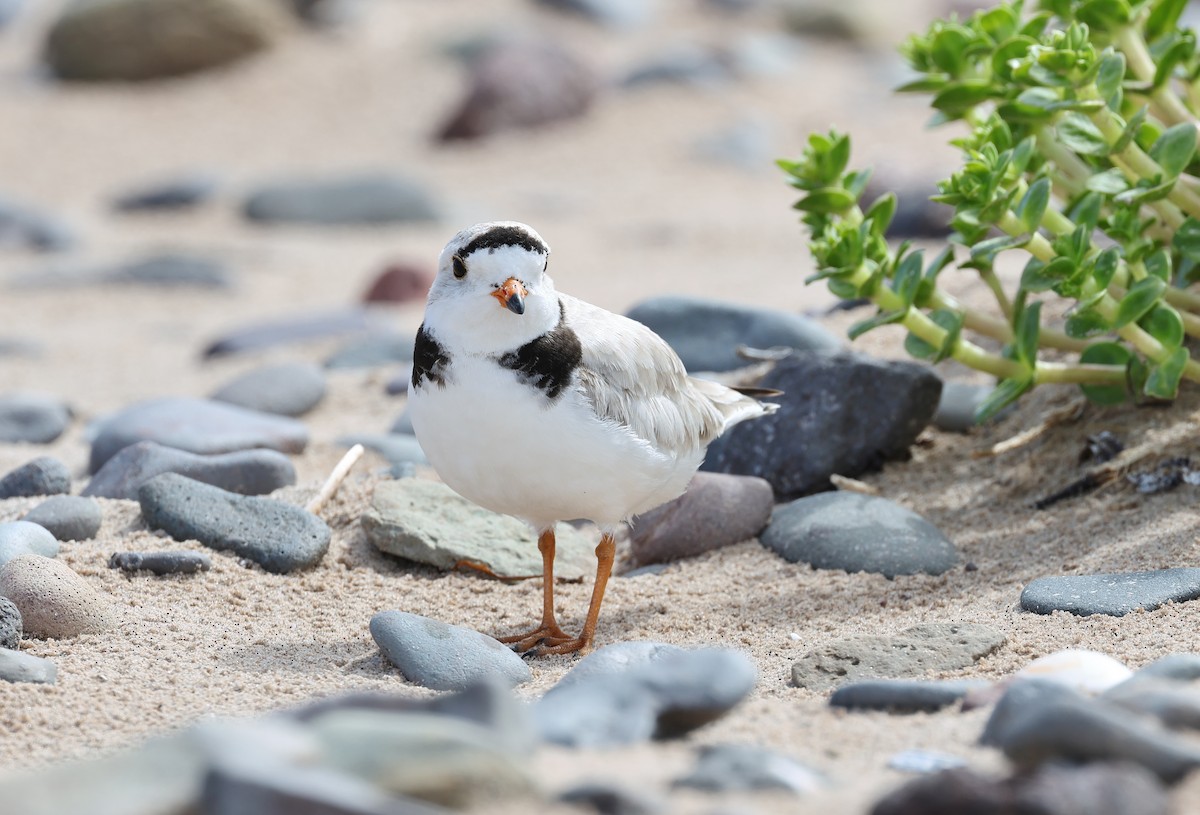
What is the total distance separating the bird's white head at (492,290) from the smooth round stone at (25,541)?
5.03 feet

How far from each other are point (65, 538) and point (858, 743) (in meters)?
2.93

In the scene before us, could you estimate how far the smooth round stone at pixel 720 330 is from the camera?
6.18m

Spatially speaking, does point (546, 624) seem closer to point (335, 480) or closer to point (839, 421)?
point (335, 480)

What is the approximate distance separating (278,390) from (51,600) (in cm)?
268

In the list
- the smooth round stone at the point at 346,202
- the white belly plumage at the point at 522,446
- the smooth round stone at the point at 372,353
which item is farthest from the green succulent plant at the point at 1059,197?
the smooth round stone at the point at 346,202

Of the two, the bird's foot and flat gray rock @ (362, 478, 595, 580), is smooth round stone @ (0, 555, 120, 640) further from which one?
the bird's foot

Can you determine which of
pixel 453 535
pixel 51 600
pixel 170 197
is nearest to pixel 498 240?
pixel 453 535

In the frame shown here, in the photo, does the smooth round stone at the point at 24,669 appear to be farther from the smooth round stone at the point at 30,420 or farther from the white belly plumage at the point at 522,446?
the smooth round stone at the point at 30,420

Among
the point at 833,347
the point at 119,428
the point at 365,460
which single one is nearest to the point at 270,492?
the point at 365,460

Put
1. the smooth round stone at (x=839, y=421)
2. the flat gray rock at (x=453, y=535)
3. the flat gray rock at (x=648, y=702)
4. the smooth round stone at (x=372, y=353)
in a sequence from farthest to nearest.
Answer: the smooth round stone at (x=372, y=353)
the smooth round stone at (x=839, y=421)
the flat gray rock at (x=453, y=535)
the flat gray rock at (x=648, y=702)

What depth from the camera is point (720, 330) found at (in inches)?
250

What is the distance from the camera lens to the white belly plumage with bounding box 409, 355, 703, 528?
152 inches

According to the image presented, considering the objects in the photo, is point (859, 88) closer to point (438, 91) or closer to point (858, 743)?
point (438, 91)

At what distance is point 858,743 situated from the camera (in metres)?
2.94
